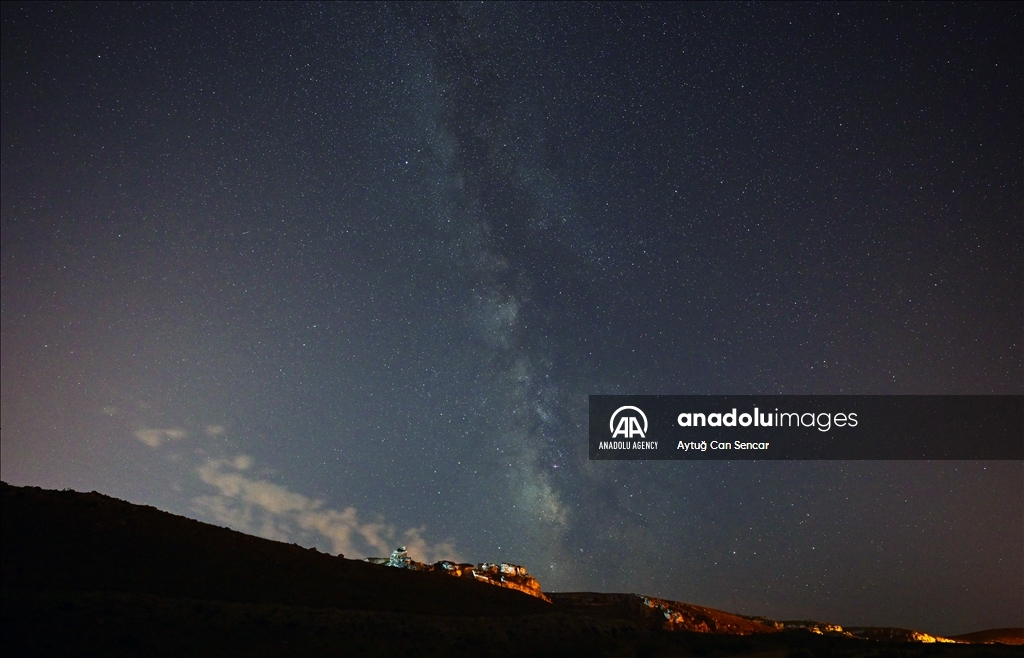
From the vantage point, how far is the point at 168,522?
32.5 meters

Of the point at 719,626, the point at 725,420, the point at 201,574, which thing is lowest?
the point at 719,626

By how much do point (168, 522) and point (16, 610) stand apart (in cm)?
1313

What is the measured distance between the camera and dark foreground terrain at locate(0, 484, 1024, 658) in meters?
20.2

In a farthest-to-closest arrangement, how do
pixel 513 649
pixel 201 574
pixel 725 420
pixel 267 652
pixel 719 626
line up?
pixel 719 626 → pixel 725 420 → pixel 201 574 → pixel 513 649 → pixel 267 652

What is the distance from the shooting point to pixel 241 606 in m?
23.3

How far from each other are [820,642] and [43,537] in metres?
35.1

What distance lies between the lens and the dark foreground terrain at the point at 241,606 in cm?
2016


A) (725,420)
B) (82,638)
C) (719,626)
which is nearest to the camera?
(82,638)

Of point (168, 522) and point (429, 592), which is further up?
point (168, 522)

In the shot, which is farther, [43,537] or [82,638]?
[43,537]

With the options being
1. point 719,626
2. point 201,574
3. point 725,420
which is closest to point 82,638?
point 201,574

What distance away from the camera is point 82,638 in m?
18.8

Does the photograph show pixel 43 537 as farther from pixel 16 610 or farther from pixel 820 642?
pixel 820 642

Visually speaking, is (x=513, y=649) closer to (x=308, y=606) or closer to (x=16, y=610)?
(x=308, y=606)
